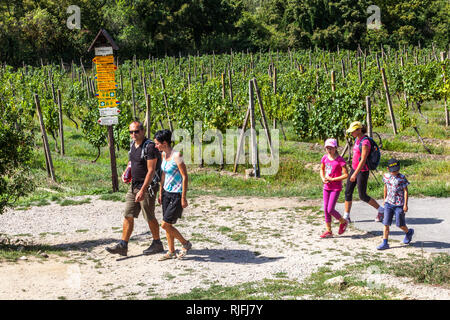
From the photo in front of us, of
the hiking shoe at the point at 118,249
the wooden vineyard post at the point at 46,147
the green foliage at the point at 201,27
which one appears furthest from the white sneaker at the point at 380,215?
the green foliage at the point at 201,27

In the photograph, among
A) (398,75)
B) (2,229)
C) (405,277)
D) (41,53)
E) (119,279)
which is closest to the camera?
(405,277)

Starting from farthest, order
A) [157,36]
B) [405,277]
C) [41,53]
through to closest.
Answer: [157,36]
[41,53]
[405,277]

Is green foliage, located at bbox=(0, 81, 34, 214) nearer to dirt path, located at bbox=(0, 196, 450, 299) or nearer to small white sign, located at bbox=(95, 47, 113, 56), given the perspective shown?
dirt path, located at bbox=(0, 196, 450, 299)

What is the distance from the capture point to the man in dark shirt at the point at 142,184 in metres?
6.91

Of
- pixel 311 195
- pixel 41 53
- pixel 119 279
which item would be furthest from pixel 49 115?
pixel 41 53

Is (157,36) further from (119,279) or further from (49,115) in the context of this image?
(119,279)

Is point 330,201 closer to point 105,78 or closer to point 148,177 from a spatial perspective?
point 148,177

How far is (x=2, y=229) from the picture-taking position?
9.24 meters

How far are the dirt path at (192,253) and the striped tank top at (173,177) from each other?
3.13 feet

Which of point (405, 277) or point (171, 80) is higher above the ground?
point (171, 80)

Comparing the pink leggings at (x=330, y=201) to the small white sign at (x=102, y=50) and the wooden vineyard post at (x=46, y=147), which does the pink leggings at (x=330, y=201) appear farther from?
the wooden vineyard post at (x=46, y=147)

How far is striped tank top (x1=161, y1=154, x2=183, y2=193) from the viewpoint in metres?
6.81

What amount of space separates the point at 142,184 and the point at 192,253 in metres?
1.18

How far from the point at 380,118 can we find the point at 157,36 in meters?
32.9
